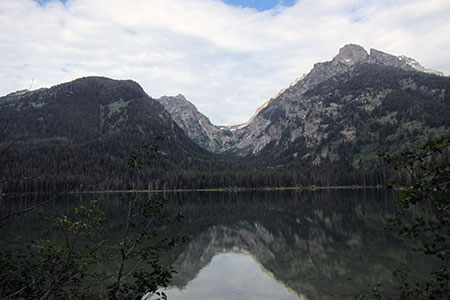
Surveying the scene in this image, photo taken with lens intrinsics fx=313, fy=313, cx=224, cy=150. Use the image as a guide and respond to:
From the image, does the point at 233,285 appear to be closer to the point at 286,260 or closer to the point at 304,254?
the point at 286,260

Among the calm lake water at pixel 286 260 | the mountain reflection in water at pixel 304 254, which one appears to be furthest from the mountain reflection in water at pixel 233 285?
the mountain reflection in water at pixel 304 254

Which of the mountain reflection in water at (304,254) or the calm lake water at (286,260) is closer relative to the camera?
the calm lake water at (286,260)

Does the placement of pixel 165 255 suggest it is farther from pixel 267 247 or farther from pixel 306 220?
pixel 306 220

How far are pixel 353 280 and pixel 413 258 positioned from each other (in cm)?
922

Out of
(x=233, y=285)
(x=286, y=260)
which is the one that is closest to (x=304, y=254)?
(x=286, y=260)

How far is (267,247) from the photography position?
41656 mm

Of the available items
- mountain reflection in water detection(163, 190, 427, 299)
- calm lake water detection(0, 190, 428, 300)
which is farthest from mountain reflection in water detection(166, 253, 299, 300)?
mountain reflection in water detection(163, 190, 427, 299)

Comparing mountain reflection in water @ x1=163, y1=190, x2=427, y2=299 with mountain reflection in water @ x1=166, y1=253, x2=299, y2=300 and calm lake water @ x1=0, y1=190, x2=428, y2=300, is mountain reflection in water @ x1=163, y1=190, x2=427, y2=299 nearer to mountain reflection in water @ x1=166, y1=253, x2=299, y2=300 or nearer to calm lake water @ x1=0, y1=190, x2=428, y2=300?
calm lake water @ x1=0, y1=190, x2=428, y2=300

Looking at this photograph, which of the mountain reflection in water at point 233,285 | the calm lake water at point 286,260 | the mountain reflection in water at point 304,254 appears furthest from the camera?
the mountain reflection in water at point 304,254

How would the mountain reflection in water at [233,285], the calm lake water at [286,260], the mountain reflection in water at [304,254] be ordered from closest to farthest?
the mountain reflection in water at [233,285], the calm lake water at [286,260], the mountain reflection in water at [304,254]

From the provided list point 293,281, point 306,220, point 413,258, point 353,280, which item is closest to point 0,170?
point 293,281

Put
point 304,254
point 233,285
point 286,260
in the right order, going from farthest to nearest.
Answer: point 304,254
point 286,260
point 233,285

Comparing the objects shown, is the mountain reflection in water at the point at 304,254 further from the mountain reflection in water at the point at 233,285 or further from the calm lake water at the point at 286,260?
the mountain reflection in water at the point at 233,285

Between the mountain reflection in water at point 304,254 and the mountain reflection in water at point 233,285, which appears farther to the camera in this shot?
the mountain reflection in water at point 304,254
